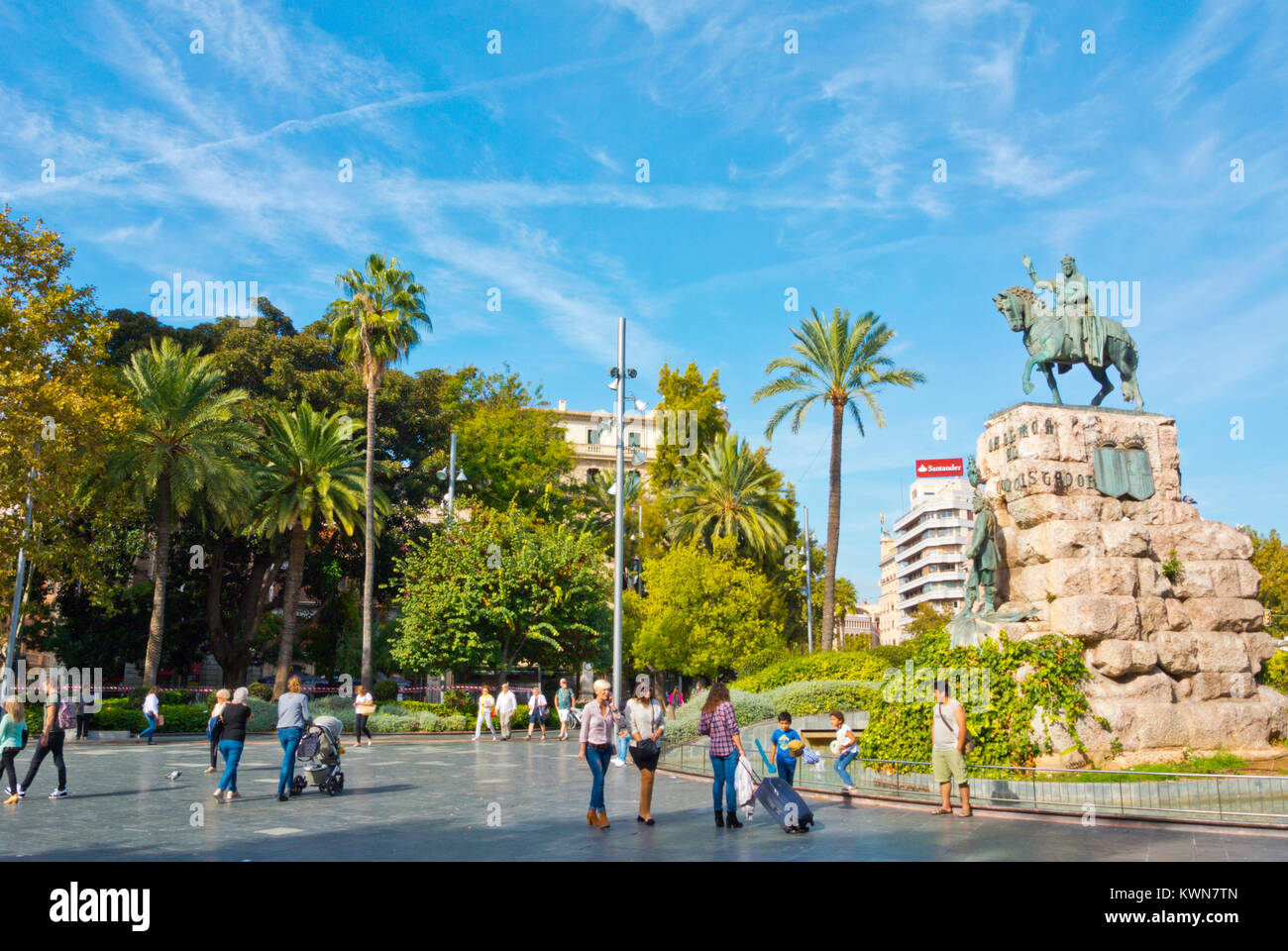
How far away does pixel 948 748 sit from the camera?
11789mm

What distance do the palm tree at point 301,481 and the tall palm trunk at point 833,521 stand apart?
16.8 m

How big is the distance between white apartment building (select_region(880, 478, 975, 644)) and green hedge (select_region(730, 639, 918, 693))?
75.8 metres

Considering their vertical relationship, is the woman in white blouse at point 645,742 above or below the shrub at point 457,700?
above

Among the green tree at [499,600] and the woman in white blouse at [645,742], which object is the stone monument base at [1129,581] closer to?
the woman in white blouse at [645,742]

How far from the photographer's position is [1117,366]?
1983 centimetres

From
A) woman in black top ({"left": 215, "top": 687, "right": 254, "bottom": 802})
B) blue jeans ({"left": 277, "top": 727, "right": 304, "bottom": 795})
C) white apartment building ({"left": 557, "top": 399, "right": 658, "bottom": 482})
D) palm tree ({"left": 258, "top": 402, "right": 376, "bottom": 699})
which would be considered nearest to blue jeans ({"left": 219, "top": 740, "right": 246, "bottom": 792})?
woman in black top ({"left": 215, "top": 687, "right": 254, "bottom": 802})

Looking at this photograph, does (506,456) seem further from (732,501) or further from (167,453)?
(167,453)

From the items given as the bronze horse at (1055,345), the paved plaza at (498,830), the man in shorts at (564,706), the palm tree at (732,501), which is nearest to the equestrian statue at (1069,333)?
the bronze horse at (1055,345)

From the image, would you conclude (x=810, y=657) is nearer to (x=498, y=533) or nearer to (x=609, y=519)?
(x=498, y=533)

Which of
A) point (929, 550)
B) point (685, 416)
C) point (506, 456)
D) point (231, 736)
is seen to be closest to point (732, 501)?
point (685, 416)

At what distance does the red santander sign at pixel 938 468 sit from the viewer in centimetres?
12125

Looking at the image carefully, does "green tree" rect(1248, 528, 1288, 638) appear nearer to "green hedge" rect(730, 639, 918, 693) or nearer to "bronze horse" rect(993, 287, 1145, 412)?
"green hedge" rect(730, 639, 918, 693)

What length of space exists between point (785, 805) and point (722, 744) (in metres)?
1.02

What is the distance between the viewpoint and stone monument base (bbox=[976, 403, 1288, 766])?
652 inches
